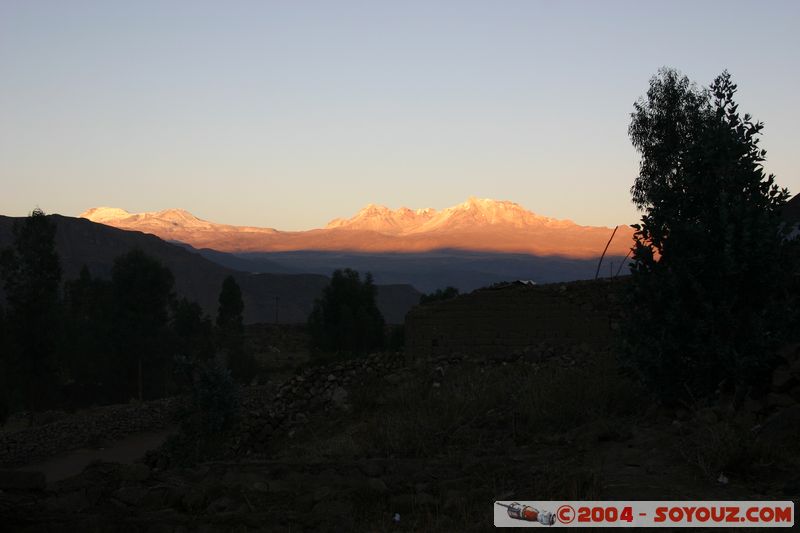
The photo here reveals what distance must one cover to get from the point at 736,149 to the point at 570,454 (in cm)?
411

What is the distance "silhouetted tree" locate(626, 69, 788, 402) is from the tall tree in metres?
34.0

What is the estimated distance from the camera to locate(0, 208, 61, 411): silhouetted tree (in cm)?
3703

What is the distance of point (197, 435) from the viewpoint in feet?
61.4

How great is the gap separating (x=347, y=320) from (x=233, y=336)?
8.64m

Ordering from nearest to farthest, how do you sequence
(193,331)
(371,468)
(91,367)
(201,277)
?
(371,468) < (91,367) < (193,331) < (201,277)

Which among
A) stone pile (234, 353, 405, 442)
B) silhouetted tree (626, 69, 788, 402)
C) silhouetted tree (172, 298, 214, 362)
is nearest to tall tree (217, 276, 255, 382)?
silhouetted tree (172, 298, 214, 362)

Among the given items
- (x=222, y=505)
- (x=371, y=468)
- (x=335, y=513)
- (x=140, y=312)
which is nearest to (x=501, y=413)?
(x=371, y=468)

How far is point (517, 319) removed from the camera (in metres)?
16.5

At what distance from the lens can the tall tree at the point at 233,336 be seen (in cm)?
4500

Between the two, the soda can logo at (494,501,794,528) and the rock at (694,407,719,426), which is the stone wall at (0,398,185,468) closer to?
the rock at (694,407,719,426)

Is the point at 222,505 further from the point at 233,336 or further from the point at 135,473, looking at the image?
the point at 233,336

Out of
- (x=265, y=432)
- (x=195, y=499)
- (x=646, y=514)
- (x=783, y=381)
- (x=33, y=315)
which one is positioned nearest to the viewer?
(x=646, y=514)

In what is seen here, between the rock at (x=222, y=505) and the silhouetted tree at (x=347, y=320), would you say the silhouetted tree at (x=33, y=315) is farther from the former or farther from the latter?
the rock at (x=222, y=505)

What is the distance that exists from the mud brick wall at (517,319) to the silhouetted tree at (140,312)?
27.6 m
